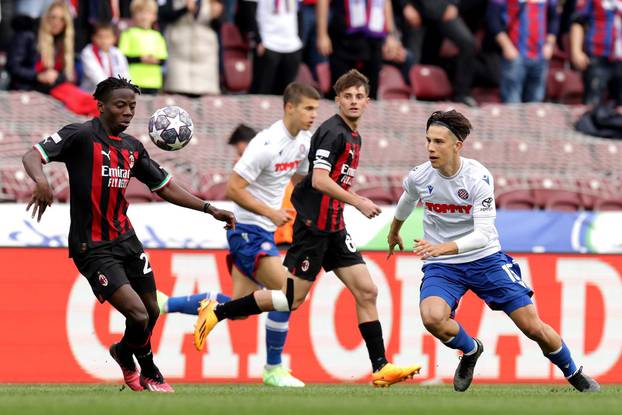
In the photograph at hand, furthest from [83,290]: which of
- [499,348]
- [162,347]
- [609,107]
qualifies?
[609,107]

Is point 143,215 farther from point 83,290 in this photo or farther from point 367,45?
point 367,45

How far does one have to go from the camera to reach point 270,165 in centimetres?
1063

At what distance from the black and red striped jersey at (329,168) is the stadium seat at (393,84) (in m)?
7.00

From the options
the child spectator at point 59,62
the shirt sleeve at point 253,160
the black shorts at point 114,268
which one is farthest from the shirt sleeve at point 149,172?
the child spectator at point 59,62

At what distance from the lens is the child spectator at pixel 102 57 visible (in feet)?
48.1

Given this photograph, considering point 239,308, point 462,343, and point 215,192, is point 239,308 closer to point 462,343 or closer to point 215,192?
point 462,343

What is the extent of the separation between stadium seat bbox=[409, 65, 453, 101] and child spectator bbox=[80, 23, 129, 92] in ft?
13.5

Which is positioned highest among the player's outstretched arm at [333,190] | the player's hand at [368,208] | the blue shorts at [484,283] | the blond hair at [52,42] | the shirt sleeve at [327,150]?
the blond hair at [52,42]

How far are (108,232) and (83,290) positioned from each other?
111 inches

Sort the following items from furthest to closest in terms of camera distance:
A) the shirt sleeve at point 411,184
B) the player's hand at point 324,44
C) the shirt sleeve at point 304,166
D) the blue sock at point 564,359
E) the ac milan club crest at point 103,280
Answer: the player's hand at point 324,44 < the shirt sleeve at point 304,166 < the shirt sleeve at point 411,184 < the blue sock at point 564,359 < the ac milan club crest at point 103,280

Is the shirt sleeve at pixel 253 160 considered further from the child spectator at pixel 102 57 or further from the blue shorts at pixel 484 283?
the child spectator at pixel 102 57

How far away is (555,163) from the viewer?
51.1 feet

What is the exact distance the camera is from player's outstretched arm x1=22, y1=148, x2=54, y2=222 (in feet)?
26.0

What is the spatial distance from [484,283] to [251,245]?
2.42m
